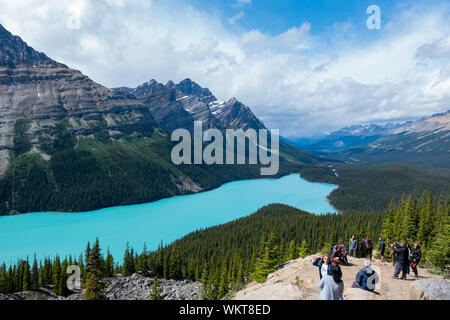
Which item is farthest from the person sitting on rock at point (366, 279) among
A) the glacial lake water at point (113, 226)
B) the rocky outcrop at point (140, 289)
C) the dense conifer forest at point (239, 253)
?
the glacial lake water at point (113, 226)

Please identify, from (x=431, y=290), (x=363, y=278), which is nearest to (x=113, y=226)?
(x=363, y=278)

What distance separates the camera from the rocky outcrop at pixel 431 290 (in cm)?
1152

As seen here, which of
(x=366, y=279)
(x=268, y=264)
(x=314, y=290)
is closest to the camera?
(x=366, y=279)

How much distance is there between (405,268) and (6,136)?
242677 mm

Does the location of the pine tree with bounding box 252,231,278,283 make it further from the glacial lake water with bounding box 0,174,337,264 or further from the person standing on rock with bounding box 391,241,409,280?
the glacial lake water with bounding box 0,174,337,264

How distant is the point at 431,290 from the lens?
469 inches

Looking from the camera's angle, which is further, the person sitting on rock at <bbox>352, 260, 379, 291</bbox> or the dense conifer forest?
the dense conifer forest

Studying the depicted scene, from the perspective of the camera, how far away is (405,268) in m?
18.8

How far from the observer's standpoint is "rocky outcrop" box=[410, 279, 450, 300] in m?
11.5

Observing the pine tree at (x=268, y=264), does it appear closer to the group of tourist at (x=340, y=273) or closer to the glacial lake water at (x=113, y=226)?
the group of tourist at (x=340, y=273)

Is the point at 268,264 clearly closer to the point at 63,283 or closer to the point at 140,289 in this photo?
the point at 140,289

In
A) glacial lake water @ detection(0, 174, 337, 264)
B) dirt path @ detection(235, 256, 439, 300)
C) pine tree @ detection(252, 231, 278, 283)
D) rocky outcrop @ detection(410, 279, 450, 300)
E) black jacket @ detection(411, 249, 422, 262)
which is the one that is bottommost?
glacial lake water @ detection(0, 174, 337, 264)

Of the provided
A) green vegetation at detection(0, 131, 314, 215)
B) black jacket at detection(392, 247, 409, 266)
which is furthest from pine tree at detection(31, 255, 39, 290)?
green vegetation at detection(0, 131, 314, 215)
